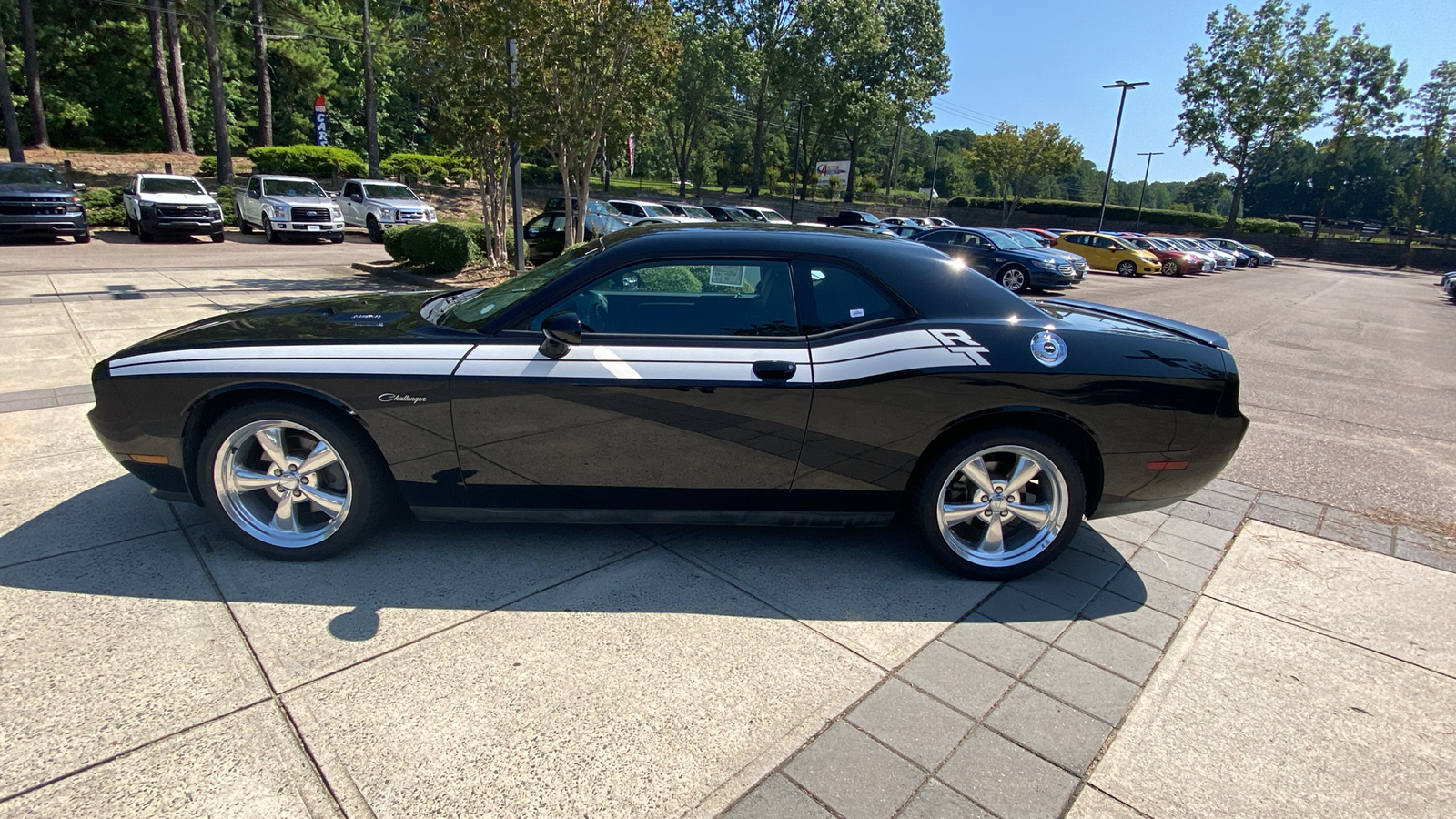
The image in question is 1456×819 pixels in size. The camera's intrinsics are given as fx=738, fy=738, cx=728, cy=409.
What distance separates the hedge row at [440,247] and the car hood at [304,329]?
1027 centimetres

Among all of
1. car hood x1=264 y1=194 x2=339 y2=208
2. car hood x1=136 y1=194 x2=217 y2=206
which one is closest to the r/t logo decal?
car hood x1=264 y1=194 x2=339 y2=208

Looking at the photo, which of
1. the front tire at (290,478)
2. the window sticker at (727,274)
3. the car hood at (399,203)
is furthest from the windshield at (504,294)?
the car hood at (399,203)

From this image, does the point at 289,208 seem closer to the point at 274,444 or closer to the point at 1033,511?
the point at 274,444

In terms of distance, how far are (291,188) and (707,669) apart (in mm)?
22144

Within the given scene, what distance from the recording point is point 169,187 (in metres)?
18.4

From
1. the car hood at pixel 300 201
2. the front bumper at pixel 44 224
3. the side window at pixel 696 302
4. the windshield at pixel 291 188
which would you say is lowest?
the front bumper at pixel 44 224

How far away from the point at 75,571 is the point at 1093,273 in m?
28.7

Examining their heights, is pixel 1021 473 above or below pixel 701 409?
below

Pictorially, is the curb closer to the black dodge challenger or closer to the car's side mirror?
the black dodge challenger

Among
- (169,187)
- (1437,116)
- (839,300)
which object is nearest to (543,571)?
(839,300)

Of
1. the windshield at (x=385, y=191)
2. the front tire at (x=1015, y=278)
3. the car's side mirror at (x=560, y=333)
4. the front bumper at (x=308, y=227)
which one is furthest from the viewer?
the windshield at (x=385, y=191)

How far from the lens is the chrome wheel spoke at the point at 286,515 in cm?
315

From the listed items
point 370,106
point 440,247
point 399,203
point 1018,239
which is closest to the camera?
point 440,247

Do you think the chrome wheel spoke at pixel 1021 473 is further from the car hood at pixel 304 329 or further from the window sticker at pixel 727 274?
the car hood at pixel 304 329
